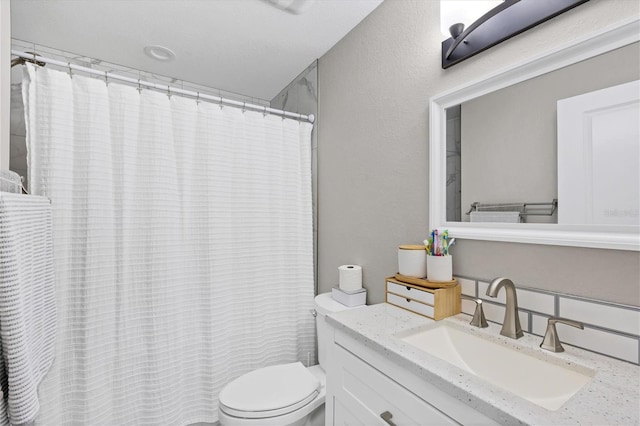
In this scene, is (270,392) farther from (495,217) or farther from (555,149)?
(555,149)

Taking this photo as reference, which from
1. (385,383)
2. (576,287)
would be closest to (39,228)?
(385,383)

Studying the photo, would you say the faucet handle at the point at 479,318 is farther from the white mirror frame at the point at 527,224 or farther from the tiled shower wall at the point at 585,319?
the white mirror frame at the point at 527,224

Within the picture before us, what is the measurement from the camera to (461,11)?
1.07 m

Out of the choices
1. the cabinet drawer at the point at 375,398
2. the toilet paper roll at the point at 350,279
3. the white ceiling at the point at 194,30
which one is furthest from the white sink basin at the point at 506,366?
the white ceiling at the point at 194,30

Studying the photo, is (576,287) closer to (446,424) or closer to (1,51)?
(446,424)

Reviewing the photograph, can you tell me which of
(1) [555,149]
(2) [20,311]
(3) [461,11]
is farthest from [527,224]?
(2) [20,311]

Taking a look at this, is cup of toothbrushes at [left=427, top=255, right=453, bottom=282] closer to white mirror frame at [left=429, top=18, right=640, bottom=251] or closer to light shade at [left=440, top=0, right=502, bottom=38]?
white mirror frame at [left=429, top=18, right=640, bottom=251]

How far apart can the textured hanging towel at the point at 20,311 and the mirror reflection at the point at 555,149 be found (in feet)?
4.43

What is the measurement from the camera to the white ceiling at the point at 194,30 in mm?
1497

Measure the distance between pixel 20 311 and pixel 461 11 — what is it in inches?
64.5

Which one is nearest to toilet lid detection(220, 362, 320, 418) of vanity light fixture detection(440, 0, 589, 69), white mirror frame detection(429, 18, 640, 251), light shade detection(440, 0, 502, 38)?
white mirror frame detection(429, 18, 640, 251)

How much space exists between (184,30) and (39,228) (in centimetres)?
133

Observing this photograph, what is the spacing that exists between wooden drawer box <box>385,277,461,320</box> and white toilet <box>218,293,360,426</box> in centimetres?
33

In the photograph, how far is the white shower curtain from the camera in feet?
4.31
